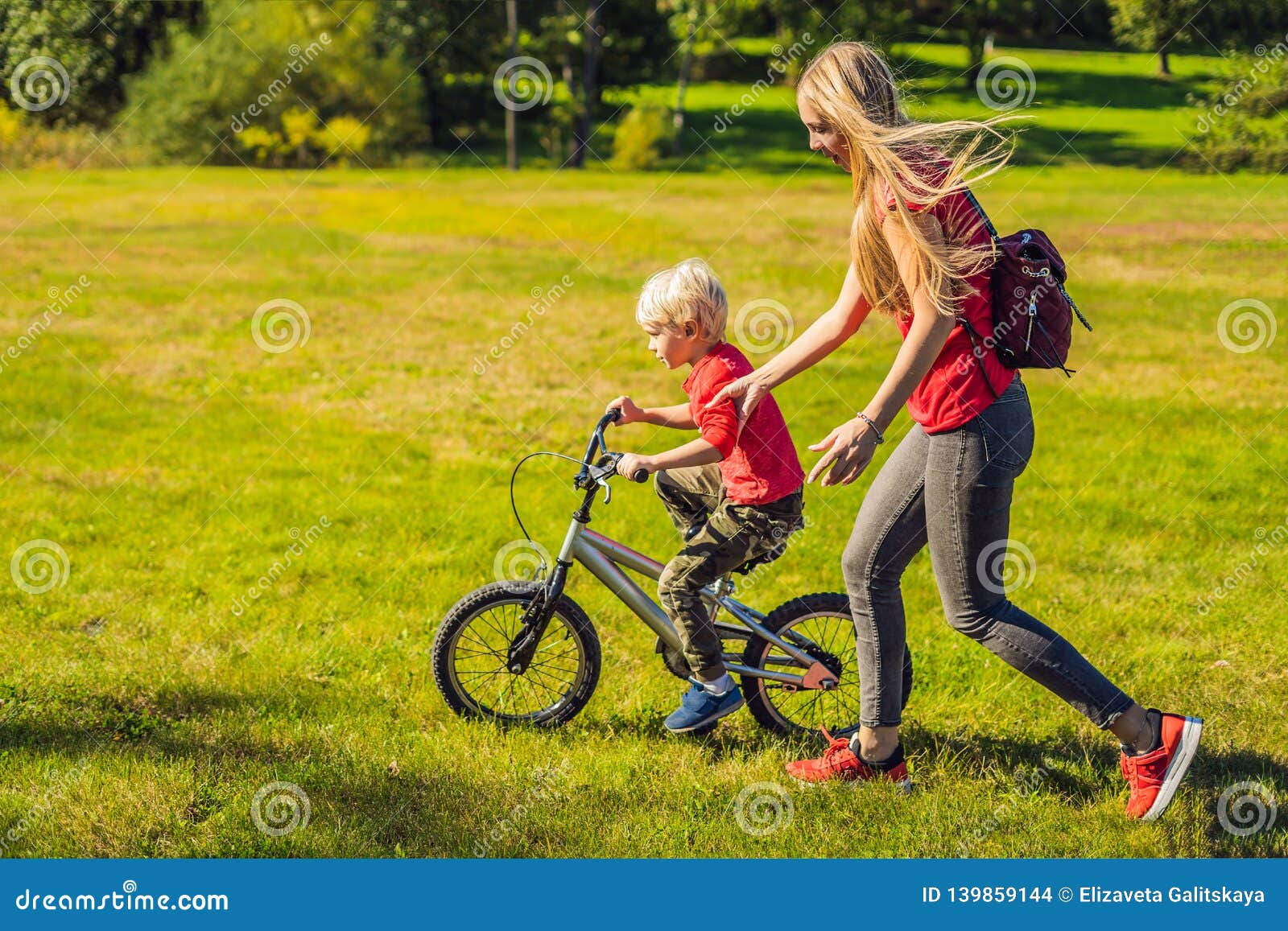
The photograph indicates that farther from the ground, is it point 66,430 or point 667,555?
point 667,555

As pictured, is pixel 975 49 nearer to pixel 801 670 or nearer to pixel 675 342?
pixel 801 670

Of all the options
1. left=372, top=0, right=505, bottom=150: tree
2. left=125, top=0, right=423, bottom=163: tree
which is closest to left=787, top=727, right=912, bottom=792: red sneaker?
left=125, top=0, right=423, bottom=163: tree

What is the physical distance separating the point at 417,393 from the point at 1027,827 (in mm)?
7429

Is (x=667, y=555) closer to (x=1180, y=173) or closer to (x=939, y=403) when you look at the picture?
(x=939, y=403)

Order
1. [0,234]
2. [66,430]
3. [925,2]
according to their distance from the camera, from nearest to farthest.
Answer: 1. [66,430]
2. [0,234]
3. [925,2]

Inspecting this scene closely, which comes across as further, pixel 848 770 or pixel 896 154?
pixel 848 770

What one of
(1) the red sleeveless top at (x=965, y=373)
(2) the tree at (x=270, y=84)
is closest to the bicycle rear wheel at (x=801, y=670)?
(1) the red sleeveless top at (x=965, y=373)

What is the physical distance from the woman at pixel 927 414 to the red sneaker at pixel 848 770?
126 millimetres

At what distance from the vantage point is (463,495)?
7402 millimetres

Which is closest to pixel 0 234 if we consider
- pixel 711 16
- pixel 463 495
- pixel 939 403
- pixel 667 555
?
pixel 463 495

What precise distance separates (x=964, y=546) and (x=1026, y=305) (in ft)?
2.39

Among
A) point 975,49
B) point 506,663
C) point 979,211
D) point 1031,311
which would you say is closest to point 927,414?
point 1031,311

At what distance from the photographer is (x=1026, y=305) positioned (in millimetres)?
3271

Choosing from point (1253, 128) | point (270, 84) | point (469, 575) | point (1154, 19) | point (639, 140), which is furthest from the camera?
point (639, 140)
